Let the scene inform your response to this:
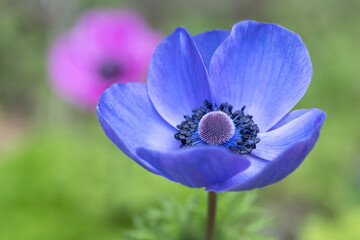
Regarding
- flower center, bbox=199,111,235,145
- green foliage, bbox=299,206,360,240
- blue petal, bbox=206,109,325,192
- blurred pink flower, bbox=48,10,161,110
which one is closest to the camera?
blue petal, bbox=206,109,325,192

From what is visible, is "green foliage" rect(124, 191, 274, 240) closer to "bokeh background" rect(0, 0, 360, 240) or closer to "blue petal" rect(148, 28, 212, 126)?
"blue petal" rect(148, 28, 212, 126)

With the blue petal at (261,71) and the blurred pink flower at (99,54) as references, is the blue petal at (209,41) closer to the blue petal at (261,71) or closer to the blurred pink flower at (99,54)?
the blue petal at (261,71)

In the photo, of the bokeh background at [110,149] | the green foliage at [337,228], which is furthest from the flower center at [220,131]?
the green foliage at [337,228]

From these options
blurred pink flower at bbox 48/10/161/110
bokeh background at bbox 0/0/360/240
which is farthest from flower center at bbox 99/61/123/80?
bokeh background at bbox 0/0/360/240

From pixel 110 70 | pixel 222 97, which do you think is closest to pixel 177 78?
pixel 222 97

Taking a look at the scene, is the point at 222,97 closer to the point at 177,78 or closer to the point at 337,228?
the point at 177,78

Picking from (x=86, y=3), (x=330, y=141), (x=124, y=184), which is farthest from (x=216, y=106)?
(x=86, y=3)
